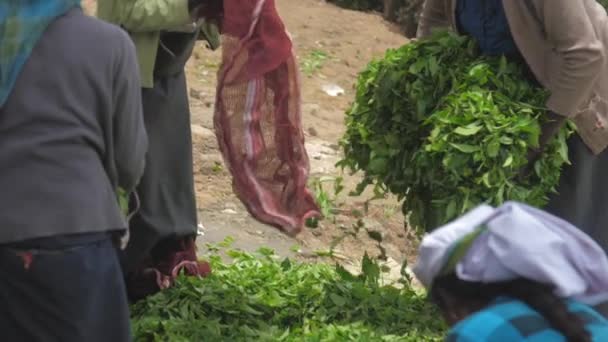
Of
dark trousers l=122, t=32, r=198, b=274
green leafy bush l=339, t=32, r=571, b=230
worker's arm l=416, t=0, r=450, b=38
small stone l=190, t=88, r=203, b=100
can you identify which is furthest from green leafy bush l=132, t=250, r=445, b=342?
small stone l=190, t=88, r=203, b=100

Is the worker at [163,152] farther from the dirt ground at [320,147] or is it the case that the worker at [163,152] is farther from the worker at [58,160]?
the worker at [58,160]

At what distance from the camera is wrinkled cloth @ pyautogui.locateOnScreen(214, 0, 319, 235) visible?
4.37 metres

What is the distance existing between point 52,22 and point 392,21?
457 inches

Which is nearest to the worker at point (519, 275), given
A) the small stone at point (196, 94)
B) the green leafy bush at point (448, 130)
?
the green leafy bush at point (448, 130)

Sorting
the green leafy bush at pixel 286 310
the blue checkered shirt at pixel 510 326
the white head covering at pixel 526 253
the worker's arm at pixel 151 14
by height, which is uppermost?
the white head covering at pixel 526 253

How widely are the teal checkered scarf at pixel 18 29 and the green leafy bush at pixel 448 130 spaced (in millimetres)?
1586

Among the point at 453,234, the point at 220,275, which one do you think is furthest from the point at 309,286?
the point at 453,234

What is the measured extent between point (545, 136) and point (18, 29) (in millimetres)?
2008

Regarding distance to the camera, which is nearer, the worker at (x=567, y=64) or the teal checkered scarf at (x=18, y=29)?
the teal checkered scarf at (x=18, y=29)

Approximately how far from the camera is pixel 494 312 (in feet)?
8.42

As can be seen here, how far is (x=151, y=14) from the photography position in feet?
14.3

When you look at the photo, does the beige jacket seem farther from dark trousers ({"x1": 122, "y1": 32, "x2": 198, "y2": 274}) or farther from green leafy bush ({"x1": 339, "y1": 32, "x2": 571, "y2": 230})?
dark trousers ({"x1": 122, "y1": 32, "x2": 198, "y2": 274})

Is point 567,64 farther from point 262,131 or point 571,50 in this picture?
point 262,131

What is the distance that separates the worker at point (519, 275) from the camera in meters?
2.53
